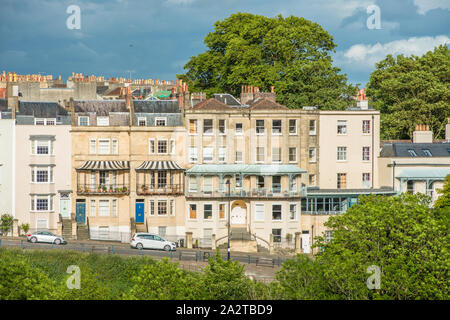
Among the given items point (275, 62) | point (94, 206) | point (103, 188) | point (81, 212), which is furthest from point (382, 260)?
point (275, 62)

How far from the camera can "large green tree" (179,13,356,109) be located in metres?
90.9

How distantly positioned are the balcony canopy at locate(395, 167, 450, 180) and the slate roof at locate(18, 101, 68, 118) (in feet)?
104

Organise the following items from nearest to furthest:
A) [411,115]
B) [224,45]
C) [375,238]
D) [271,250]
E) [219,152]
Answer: [375,238]
[271,250]
[219,152]
[411,115]
[224,45]

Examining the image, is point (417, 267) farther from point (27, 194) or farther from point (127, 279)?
point (27, 194)

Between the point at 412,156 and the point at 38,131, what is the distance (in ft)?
113

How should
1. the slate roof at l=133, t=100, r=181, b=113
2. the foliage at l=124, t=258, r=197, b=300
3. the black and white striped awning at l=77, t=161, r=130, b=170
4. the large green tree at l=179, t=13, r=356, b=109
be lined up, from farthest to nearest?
1. the large green tree at l=179, t=13, r=356, b=109
2. the slate roof at l=133, t=100, r=181, b=113
3. the black and white striped awning at l=77, t=161, r=130, b=170
4. the foliage at l=124, t=258, r=197, b=300

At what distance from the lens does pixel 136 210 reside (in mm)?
76062

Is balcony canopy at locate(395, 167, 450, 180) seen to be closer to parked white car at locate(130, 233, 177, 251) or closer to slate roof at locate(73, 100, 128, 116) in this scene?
parked white car at locate(130, 233, 177, 251)

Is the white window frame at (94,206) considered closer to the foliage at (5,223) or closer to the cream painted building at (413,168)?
the foliage at (5,223)

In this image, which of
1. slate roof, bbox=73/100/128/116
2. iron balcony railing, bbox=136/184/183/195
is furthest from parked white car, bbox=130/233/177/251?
slate roof, bbox=73/100/128/116

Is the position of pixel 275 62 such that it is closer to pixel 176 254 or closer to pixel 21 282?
pixel 176 254

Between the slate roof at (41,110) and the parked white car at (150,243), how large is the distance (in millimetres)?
15133

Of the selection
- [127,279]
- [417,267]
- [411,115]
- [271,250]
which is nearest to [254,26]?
[411,115]

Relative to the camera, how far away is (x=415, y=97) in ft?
314
